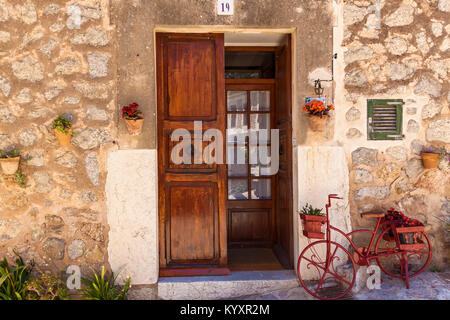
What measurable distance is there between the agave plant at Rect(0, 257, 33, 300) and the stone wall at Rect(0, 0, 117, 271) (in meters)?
0.14

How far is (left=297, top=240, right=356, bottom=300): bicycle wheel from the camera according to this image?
330 centimetres

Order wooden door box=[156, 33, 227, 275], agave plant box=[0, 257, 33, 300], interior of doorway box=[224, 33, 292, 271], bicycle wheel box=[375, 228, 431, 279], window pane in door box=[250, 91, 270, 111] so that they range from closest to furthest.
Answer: agave plant box=[0, 257, 33, 300] < bicycle wheel box=[375, 228, 431, 279] < wooden door box=[156, 33, 227, 275] < interior of doorway box=[224, 33, 292, 271] < window pane in door box=[250, 91, 270, 111]

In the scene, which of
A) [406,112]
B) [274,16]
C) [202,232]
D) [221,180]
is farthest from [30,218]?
[406,112]

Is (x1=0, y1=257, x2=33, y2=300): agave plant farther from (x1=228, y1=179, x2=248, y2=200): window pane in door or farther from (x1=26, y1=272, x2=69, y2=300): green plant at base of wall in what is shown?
(x1=228, y1=179, x2=248, y2=200): window pane in door

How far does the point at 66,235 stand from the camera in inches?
132

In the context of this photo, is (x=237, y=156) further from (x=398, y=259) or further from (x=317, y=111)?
(x=398, y=259)

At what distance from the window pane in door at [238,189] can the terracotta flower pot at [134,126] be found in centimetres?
176

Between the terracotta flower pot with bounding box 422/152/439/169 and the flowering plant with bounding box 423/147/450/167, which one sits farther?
the flowering plant with bounding box 423/147/450/167

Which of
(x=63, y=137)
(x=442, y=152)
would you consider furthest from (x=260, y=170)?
(x=63, y=137)

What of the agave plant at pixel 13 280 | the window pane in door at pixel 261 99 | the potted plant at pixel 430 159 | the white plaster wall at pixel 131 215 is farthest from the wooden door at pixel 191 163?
the potted plant at pixel 430 159

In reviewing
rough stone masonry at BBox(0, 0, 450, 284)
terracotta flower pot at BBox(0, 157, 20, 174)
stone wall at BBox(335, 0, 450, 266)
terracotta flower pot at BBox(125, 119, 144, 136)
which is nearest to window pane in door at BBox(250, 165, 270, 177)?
rough stone masonry at BBox(0, 0, 450, 284)

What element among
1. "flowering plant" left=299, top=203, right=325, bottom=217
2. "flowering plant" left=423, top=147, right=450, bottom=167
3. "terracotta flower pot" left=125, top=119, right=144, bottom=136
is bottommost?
"flowering plant" left=299, top=203, right=325, bottom=217

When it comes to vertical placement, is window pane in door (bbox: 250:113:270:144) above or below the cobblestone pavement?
above
